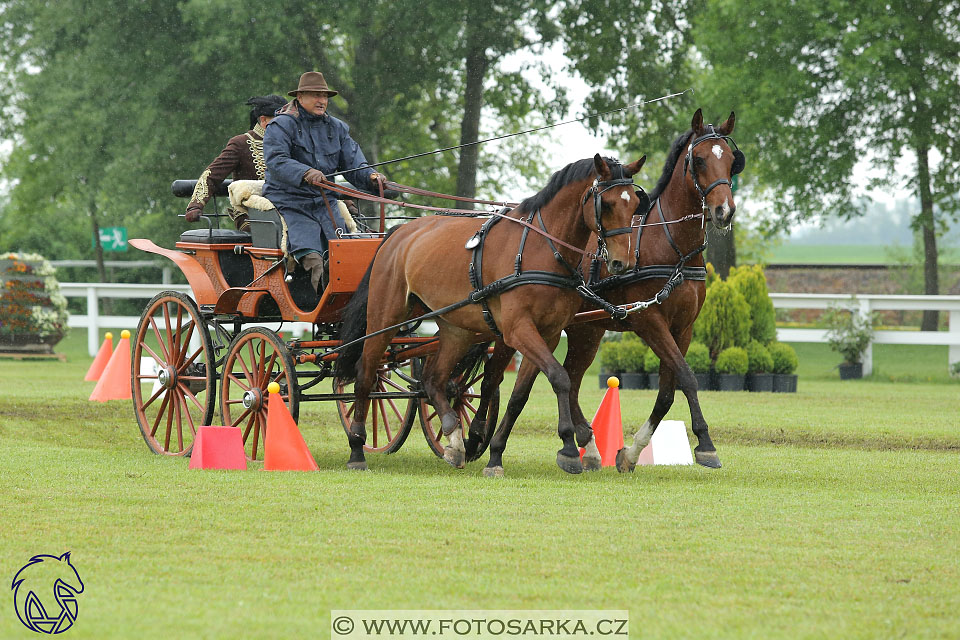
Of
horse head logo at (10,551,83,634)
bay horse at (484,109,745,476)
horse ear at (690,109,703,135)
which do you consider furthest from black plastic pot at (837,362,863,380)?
horse head logo at (10,551,83,634)

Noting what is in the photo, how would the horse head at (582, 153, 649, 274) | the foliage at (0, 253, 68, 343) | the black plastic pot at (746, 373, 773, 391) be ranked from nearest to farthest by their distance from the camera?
1. the horse head at (582, 153, 649, 274)
2. the black plastic pot at (746, 373, 773, 391)
3. the foliage at (0, 253, 68, 343)

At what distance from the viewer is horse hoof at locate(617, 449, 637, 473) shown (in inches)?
343

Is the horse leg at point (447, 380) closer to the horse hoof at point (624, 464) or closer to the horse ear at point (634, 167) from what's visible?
the horse hoof at point (624, 464)

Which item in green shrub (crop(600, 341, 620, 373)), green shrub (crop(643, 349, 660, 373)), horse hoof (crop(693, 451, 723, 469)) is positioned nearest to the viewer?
horse hoof (crop(693, 451, 723, 469))

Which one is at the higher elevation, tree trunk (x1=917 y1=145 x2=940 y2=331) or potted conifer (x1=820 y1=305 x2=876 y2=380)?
tree trunk (x1=917 y1=145 x2=940 y2=331)

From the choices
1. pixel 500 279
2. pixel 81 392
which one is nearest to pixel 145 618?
pixel 500 279

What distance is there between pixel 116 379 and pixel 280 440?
625cm

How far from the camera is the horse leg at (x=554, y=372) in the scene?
7.93 metres

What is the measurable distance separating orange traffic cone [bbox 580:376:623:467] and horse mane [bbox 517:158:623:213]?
166 cm

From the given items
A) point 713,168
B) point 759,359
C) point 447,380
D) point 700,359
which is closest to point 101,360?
point 700,359

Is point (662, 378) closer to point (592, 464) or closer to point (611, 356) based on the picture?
point (592, 464)

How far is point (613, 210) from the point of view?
784 cm

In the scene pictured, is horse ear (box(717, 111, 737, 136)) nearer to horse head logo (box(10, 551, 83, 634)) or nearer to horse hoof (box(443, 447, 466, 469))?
horse hoof (box(443, 447, 466, 469))

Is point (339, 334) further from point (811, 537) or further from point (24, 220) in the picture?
point (24, 220)
